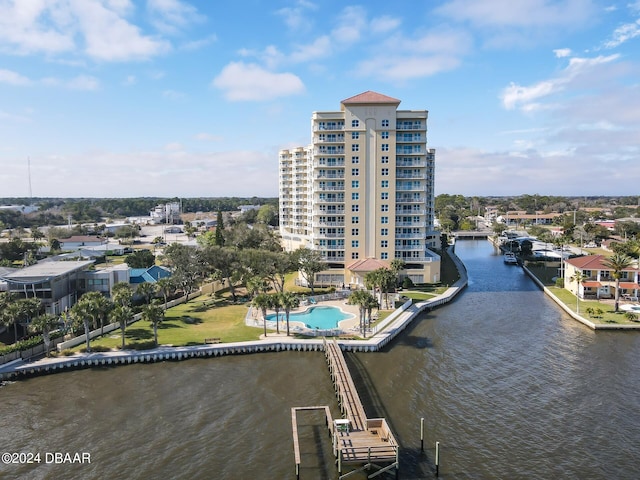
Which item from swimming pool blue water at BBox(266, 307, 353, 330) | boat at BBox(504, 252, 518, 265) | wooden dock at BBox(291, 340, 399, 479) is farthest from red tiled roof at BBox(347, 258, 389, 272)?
boat at BBox(504, 252, 518, 265)

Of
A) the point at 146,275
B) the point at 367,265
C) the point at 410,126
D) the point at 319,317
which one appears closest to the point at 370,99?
the point at 410,126

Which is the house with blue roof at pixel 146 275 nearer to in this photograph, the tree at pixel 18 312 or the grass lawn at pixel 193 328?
the grass lawn at pixel 193 328

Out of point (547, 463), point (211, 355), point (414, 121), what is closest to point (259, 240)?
point (414, 121)

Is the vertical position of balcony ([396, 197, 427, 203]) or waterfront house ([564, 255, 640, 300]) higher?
balcony ([396, 197, 427, 203])

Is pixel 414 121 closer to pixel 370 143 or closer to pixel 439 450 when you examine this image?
pixel 370 143

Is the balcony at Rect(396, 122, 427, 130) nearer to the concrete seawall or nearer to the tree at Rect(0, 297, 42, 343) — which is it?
the concrete seawall
